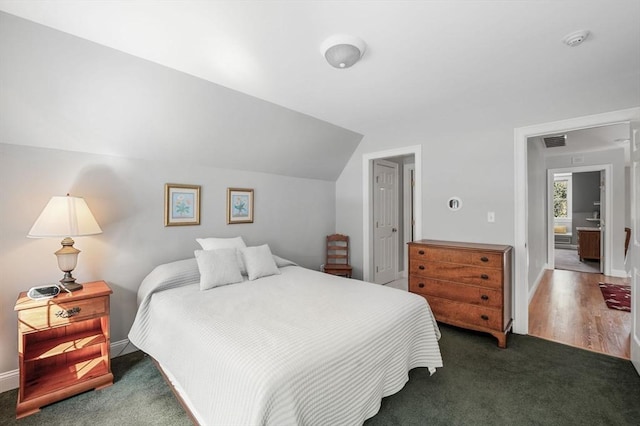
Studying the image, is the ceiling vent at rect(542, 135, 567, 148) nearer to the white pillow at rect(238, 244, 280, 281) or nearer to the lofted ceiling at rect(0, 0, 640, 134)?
the lofted ceiling at rect(0, 0, 640, 134)

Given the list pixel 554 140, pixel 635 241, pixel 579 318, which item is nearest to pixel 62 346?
pixel 635 241

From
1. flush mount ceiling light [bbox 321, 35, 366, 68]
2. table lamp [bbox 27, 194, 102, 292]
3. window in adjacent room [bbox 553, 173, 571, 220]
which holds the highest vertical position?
flush mount ceiling light [bbox 321, 35, 366, 68]

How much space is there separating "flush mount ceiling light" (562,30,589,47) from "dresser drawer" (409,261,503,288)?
1854mm

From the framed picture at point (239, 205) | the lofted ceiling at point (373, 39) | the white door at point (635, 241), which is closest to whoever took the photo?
the lofted ceiling at point (373, 39)

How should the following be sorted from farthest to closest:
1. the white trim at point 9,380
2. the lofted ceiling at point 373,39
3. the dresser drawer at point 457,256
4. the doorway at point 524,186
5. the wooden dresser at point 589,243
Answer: the wooden dresser at point 589,243, the dresser drawer at point 457,256, the doorway at point 524,186, the white trim at point 9,380, the lofted ceiling at point 373,39

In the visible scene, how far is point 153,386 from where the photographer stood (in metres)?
2.17

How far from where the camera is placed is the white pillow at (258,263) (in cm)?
280

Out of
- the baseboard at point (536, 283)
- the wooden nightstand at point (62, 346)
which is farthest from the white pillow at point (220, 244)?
the baseboard at point (536, 283)

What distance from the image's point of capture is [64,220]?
6.87 feet

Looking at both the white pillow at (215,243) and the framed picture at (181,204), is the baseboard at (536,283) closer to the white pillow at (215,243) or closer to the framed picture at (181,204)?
the white pillow at (215,243)

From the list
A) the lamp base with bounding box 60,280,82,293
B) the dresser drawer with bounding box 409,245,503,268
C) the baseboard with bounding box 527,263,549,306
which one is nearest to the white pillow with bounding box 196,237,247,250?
the lamp base with bounding box 60,280,82,293

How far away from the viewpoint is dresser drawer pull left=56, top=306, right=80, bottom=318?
201 centimetres

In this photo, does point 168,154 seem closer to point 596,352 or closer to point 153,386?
point 153,386

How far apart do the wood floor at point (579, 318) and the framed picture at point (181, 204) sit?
12.5ft
